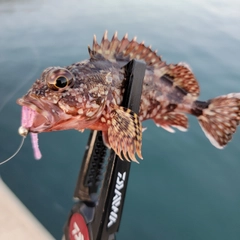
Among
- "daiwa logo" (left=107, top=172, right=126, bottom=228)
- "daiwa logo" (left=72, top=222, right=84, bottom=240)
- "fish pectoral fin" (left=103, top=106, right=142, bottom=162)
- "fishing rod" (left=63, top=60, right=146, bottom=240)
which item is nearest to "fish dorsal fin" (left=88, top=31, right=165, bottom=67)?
"fishing rod" (left=63, top=60, right=146, bottom=240)

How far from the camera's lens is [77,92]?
907mm

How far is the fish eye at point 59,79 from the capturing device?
819 mm

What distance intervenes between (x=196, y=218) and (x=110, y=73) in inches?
46.9

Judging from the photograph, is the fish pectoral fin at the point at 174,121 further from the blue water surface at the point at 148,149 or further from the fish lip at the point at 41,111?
the blue water surface at the point at 148,149

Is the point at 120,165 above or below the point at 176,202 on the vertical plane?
above

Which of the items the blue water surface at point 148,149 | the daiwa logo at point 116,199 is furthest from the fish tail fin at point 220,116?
the blue water surface at point 148,149

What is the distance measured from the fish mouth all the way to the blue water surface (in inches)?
44.8

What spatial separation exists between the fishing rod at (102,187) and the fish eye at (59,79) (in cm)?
16

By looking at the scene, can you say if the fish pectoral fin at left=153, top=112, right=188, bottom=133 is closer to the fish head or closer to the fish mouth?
the fish head

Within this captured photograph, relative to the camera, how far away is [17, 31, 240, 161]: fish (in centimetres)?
83

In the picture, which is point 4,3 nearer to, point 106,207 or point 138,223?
point 138,223

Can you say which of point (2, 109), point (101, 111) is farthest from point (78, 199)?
point (2, 109)

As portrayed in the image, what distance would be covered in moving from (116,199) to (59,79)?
0.38 m

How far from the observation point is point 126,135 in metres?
0.83
